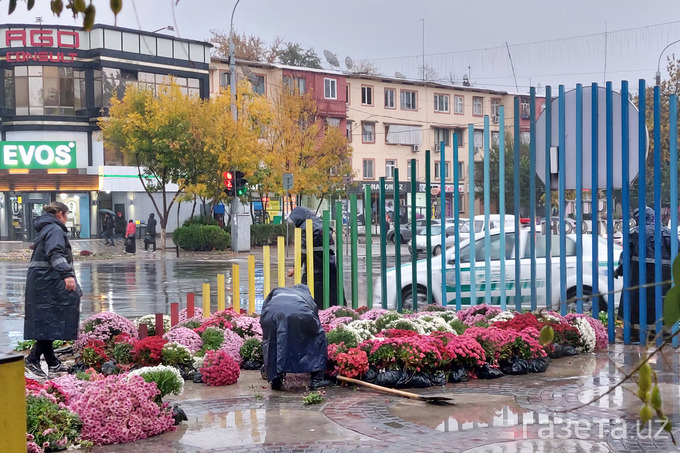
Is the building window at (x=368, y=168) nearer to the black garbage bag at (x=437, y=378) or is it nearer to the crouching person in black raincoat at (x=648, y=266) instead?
the crouching person in black raincoat at (x=648, y=266)

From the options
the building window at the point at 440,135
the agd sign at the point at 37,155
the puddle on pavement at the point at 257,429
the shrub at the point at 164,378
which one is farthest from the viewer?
the building window at the point at 440,135

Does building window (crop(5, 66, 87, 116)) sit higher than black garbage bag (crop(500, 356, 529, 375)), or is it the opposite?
building window (crop(5, 66, 87, 116))

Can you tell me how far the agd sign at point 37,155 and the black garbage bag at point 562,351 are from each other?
148 ft

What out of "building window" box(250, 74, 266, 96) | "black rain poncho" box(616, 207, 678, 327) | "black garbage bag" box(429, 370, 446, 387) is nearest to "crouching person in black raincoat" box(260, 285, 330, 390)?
"black garbage bag" box(429, 370, 446, 387)

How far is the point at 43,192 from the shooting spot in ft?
168

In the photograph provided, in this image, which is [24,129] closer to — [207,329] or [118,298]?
[118,298]

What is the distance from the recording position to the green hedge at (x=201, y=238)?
3731 cm

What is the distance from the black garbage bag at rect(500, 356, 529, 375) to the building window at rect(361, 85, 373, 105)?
53.5 meters

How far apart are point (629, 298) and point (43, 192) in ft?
149

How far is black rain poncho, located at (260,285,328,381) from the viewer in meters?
8.44

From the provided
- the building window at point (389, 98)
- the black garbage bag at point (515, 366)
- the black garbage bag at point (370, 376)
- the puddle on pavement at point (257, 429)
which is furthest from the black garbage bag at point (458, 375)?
the building window at point (389, 98)

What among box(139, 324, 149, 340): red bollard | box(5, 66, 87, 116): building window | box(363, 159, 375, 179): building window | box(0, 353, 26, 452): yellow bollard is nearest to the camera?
box(0, 353, 26, 452): yellow bollard

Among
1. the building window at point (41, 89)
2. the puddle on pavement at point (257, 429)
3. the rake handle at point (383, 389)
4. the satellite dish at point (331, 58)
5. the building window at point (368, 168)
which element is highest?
the satellite dish at point (331, 58)

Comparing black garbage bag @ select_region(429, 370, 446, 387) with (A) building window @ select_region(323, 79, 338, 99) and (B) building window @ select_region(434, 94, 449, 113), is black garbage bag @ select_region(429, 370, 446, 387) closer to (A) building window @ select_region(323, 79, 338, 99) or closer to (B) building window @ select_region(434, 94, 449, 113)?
(A) building window @ select_region(323, 79, 338, 99)
